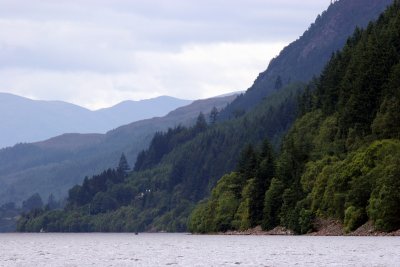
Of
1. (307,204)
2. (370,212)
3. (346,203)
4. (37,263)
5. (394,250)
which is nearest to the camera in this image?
(37,263)

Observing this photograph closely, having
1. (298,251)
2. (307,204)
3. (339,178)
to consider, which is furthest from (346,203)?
(298,251)

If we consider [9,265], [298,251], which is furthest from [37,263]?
[298,251]

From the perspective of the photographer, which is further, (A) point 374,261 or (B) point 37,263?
(B) point 37,263

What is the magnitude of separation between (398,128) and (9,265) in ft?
374

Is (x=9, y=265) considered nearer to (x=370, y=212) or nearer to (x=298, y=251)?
(x=298, y=251)

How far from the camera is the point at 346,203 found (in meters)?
172

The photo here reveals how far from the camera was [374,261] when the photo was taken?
92.1 metres

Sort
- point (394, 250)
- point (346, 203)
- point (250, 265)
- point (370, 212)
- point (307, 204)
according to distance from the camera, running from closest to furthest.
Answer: point (250, 265) → point (394, 250) → point (370, 212) → point (346, 203) → point (307, 204)

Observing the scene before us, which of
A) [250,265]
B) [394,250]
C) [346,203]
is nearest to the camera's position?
[250,265]

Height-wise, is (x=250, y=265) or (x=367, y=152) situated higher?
(x=367, y=152)

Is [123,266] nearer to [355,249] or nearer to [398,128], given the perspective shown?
[355,249]

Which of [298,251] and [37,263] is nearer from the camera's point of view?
[37,263]

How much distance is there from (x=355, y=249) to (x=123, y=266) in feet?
112

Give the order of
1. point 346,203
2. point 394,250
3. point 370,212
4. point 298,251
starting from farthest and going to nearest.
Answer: point 346,203
point 370,212
point 298,251
point 394,250
